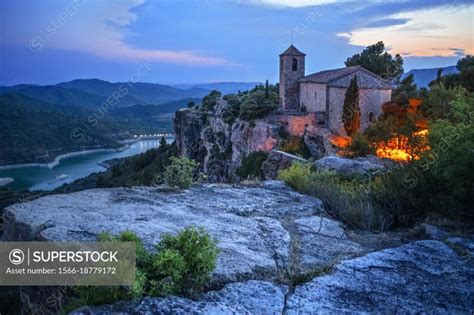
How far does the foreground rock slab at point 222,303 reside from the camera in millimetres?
2797

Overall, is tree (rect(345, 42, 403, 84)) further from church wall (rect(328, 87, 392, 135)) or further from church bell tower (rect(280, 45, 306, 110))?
church wall (rect(328, 87, 392, 135))

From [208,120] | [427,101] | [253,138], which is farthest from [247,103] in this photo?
[427,101]

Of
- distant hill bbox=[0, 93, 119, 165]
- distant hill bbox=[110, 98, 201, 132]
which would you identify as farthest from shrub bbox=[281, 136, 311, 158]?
distant hill bbox=[110, 98, 201, 132]

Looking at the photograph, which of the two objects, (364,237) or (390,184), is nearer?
(364,237)

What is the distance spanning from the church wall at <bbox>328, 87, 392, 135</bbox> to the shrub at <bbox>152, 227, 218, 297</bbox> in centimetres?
2993

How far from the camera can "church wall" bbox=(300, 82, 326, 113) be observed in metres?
34.2

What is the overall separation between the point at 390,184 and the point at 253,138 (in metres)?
29.0

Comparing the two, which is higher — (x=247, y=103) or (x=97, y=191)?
(x=247, y=103)

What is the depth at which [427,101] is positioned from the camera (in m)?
29.4

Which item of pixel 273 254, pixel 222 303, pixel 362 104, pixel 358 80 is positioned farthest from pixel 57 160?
pixel 222 303

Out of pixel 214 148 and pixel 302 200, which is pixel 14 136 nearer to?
pixel 214 148

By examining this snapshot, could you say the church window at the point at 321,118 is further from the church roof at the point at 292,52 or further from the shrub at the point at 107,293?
the shrub at the point at 107,293

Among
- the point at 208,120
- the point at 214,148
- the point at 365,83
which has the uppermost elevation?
the point at 365,83

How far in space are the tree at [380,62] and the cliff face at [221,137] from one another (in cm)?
1655
